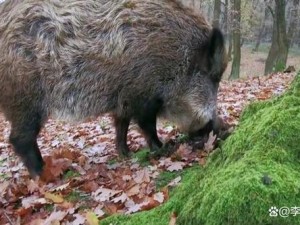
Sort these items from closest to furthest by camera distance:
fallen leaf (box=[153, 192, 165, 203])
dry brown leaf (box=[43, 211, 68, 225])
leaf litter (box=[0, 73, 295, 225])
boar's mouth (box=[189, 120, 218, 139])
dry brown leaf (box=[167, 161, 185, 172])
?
fallen leaf (box=[153, 192, 165, 203])
dry brown leaf (box=[43, 211, 68, 225])
leaf litter (box=[0, 73, 295, 225])
dry brown leaf (box=[167, 161, 185, 172])
boar's mouth (box=[189, 120, 218, 139])

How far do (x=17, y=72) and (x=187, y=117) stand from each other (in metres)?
2.01

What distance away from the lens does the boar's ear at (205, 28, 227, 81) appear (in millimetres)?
5617

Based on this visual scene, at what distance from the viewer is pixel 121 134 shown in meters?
5.97

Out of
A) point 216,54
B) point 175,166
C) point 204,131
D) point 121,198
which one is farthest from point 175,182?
point 216,54

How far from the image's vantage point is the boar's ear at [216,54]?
5.62m

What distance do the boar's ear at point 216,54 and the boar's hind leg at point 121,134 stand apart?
1169 millimetres

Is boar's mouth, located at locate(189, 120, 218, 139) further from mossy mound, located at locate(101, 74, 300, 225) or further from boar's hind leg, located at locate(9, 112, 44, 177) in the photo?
mossy mound, located at locate(101, 74, 300, 225)

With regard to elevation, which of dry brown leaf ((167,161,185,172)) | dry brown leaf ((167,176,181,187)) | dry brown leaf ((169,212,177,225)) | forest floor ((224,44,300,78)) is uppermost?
dry brown leaf ((169,212,177,225))

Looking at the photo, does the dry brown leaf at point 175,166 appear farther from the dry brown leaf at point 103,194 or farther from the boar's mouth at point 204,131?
the boar's mouth at point 204,131

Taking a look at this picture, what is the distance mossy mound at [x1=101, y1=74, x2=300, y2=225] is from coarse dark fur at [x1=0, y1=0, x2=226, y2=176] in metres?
2.41

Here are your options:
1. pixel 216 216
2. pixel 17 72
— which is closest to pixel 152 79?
pixel 17 72

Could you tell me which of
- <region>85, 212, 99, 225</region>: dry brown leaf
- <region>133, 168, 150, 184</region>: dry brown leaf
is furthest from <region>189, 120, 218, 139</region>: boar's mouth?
<region>85, 212, 99, 225</region>: dry brown leaf

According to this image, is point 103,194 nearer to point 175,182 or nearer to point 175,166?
point 175,182

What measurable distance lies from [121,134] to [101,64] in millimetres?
930
